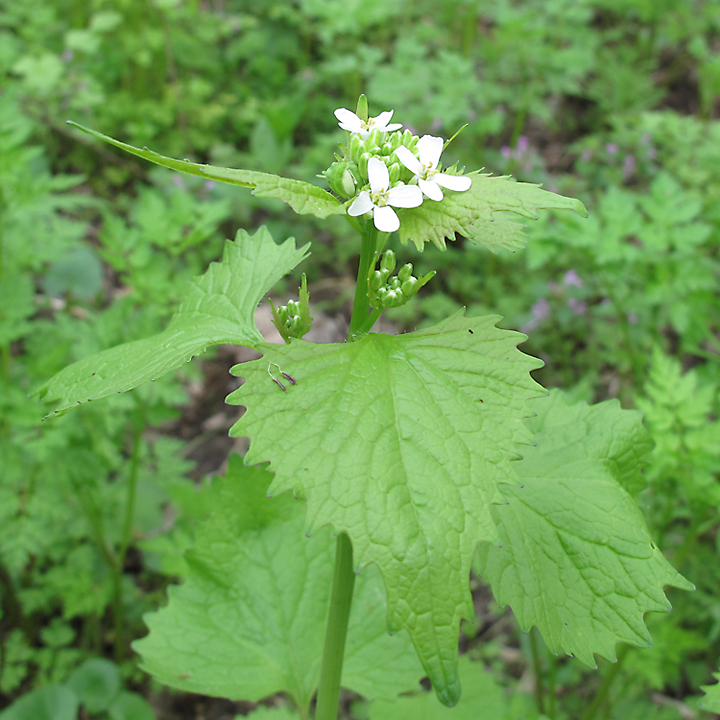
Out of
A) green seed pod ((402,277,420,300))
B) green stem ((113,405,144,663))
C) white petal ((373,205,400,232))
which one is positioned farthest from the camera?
green stem ((113,405,144,663))

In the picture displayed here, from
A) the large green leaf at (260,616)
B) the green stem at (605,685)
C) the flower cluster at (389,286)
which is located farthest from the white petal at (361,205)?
the green stem at (605,685)

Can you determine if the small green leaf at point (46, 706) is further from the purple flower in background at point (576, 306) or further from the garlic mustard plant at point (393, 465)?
the purple flower in background at point (576, 306)

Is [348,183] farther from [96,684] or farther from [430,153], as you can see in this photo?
[96,684]

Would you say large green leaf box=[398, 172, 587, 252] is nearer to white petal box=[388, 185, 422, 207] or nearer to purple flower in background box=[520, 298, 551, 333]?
white petal box=[388, 185, 422, 207]

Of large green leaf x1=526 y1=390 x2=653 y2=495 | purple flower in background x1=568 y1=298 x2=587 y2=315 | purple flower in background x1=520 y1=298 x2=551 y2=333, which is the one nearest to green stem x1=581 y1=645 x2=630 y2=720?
large green leaf x1=526 y1=390 x2=653 y2=495

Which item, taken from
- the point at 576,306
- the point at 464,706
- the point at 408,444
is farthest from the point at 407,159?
the point at 576,306

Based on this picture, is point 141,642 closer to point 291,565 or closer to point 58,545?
point 291,565
